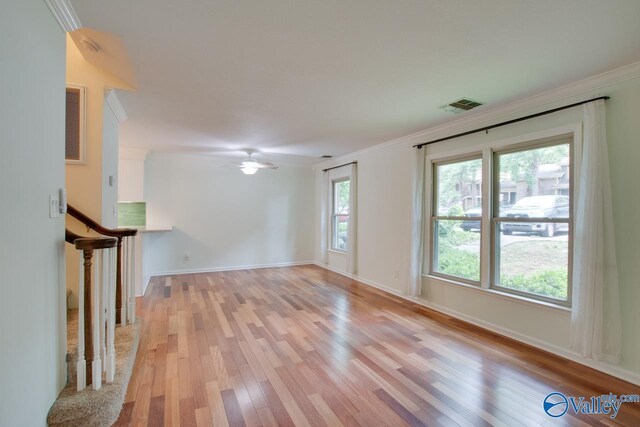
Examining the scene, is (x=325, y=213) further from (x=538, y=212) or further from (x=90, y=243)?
(x=90, y=243)

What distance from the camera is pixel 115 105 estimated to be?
3.06 m

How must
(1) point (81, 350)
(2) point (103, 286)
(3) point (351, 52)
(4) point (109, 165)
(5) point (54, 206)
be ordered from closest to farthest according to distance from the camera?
(5) point (54, 206) → (1) point (81, 350) → (2) point (103, 286) → (3) point (351, 52) → (4) point (109, 165)

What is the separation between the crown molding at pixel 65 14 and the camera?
156 centimetres

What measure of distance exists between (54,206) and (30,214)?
0.97 feet

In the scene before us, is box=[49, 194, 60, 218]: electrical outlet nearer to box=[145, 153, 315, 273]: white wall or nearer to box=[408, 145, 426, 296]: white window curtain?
box=[408, 145, 426, 296]: white window curtain

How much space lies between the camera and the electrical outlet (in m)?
1.59

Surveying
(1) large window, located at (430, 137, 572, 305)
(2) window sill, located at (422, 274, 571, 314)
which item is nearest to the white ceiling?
(1) large window, located at (430, 137, 572, 305)

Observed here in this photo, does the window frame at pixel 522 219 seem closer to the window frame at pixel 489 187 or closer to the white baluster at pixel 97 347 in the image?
the window frame at pixel 489 187

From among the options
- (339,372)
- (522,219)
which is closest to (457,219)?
(522,219)

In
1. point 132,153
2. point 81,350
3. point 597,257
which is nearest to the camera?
point 81,350

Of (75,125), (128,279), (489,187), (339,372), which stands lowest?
(339,372)

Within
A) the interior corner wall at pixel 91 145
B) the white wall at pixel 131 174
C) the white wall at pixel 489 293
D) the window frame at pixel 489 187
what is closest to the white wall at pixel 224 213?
the white wall at pixel 131 174

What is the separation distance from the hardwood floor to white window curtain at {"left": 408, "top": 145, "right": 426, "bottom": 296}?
Answer: 0.40m

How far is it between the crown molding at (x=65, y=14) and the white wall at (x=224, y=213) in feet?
14.4
